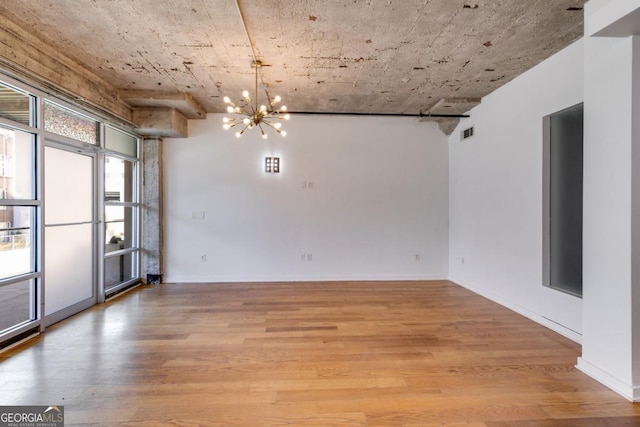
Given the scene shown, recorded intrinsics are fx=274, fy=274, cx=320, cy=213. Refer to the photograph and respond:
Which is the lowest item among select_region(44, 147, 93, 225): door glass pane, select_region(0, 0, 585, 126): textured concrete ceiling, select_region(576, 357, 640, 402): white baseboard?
select_region(576, 357, 640, 402): white baseboard

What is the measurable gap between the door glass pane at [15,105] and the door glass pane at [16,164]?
14 centimetres

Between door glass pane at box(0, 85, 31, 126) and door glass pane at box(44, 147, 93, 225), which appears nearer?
door glass pane at box(0, 85, 31, 126)

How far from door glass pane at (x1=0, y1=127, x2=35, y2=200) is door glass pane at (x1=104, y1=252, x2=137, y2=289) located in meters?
1.56

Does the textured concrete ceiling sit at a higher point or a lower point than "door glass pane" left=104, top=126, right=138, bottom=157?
higher

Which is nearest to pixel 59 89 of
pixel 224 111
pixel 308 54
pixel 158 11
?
pixel 158 11

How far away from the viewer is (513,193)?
12.0ft

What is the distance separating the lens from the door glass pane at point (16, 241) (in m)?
2.67

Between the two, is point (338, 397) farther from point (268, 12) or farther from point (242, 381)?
point (268, 12)

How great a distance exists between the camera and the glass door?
320 centimetres

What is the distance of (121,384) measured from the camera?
2127 millimetres
